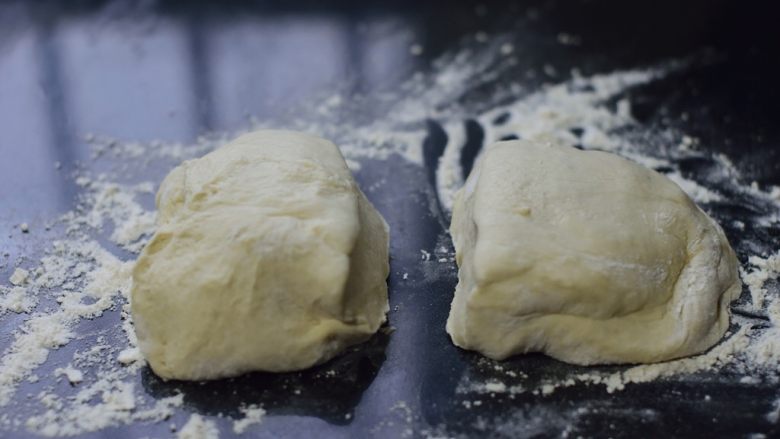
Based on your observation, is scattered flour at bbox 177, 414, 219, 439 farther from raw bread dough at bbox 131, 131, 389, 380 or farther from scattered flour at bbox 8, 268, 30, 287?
scattered flour at bbox 8, 268, 30, 287

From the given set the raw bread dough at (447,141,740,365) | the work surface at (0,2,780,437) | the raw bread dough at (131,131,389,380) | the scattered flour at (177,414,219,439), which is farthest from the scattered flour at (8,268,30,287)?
the raw bread dough at (447,141,740,365)

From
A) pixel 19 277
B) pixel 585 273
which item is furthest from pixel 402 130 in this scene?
pixel 19 277

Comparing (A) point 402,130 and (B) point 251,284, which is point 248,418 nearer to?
(B) point 251,284

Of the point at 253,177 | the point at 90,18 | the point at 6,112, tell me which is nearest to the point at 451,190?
the point at 253,177

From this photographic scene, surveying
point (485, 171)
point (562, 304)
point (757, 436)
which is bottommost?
point (757, 436)

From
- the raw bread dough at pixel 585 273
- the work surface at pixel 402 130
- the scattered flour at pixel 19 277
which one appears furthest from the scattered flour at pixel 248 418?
the scattered flour at pixel 19 277

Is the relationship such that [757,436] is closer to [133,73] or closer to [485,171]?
[485,171]
